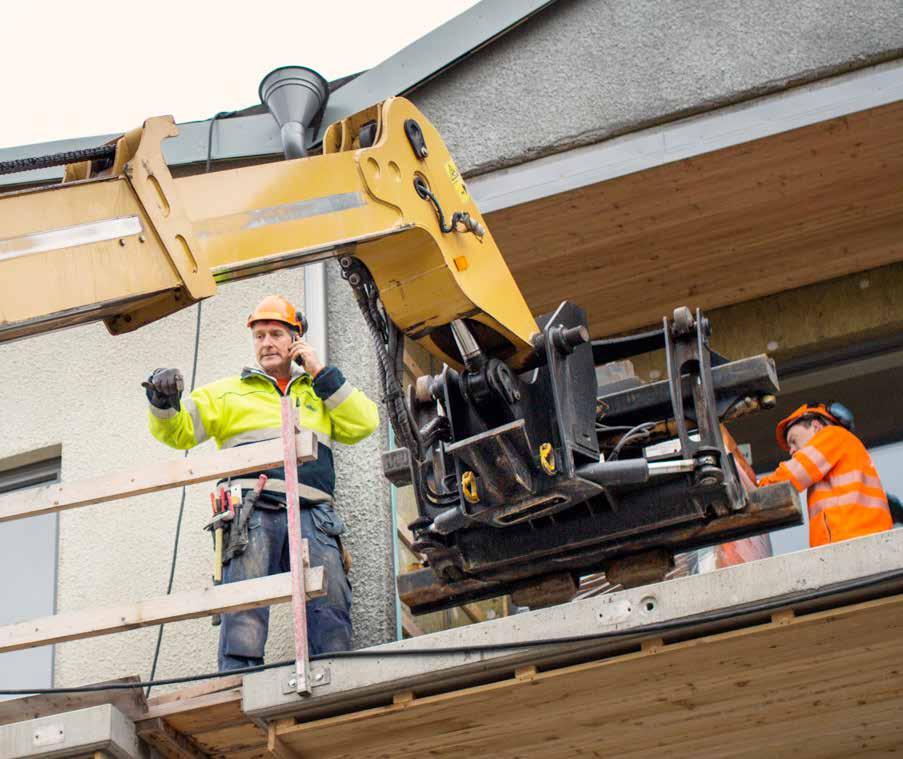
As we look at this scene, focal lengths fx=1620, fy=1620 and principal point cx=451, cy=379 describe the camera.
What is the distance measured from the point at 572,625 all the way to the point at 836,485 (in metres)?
2.43

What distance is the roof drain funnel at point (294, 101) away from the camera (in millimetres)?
10062

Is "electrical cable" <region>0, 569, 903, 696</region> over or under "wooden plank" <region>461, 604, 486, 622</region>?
under

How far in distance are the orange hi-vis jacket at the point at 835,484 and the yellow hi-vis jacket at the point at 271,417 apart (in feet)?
7.57

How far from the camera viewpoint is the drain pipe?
32.6ft

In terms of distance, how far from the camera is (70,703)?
7.45m

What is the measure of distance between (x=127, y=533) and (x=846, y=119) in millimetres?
4922

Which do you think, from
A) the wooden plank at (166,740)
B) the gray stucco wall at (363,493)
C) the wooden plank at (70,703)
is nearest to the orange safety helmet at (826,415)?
the gray stucco wall at (363,493)

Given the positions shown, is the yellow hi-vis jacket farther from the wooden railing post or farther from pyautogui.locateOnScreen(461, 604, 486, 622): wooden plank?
pyautogui.locateOnScreen(461, 604, 486, 622): wooden plank

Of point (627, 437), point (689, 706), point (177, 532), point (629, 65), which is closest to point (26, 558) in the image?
point (177, 532)

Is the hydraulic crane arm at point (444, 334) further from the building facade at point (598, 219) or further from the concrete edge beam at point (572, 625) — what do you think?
the building facade at point (598, 219)

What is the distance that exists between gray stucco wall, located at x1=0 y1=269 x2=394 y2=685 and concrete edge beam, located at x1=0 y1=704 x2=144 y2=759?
167 cm

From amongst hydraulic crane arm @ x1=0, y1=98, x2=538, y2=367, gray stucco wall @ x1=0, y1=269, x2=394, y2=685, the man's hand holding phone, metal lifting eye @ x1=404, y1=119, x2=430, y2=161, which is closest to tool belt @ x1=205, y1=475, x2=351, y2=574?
the man's hand holding phone

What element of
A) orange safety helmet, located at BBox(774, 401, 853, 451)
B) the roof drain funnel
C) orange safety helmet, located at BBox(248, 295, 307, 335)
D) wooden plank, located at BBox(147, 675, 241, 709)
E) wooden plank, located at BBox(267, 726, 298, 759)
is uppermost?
the roof drain funnel

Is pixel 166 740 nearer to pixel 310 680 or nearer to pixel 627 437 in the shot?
pixel 310 680
